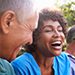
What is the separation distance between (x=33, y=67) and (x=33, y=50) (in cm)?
18

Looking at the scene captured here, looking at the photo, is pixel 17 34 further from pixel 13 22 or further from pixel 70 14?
pixel 70 14

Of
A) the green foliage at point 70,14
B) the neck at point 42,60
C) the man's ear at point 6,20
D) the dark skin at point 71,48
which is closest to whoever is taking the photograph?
the man's ear at point 6,20

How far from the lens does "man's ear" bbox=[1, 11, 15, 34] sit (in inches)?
16.9

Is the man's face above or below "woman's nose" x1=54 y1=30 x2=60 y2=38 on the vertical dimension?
above

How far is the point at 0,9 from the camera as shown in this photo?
0.44m

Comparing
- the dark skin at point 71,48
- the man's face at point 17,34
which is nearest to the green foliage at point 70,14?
the dark skin at point 71,48

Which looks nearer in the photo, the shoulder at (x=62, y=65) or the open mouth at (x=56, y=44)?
the open mouth at (x=56, y=44)

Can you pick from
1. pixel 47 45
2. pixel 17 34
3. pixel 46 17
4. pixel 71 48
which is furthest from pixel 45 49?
pixel 71 48

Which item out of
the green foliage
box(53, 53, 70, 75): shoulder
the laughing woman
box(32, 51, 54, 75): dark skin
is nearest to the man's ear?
the laughing woman

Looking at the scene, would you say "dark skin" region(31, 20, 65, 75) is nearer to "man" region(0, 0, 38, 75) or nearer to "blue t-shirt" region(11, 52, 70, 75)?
"blue t-shirt" region(11, 52, 70, 75)

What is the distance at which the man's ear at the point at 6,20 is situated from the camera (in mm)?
428

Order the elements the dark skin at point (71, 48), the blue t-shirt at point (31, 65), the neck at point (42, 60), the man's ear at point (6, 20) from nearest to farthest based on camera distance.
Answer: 1. the man's ear at point (6, 20)
2. the blue t-shirt at point (31, 65)
3. the neck at point (42, 60)
4. the dark skin at point (71, 48)

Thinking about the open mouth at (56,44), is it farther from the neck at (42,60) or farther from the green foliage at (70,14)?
the green foliage at (70,14)

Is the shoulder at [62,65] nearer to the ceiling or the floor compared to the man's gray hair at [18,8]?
nearer to the floor
